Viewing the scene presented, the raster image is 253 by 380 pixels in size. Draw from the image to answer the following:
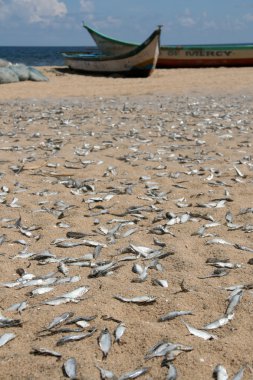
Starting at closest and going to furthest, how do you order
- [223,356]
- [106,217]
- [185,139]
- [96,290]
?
[223,356] < [96,290] < [106,217] < [185,139]

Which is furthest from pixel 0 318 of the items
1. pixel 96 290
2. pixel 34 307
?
pixel 96 290

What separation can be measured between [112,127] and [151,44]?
16344 mm

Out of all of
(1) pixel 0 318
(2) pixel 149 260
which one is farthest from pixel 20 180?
(1) pixel 0 318

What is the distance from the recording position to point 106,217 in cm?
516

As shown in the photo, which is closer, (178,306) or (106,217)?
(178,306)

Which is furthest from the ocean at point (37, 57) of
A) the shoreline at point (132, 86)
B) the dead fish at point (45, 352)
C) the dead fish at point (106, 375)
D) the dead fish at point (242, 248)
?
the dead fish at point (106, 375)

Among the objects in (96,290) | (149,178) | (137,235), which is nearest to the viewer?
(96,290)

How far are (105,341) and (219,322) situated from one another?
2.53 feet

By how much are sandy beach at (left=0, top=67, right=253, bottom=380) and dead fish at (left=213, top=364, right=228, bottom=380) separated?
0.10 ft

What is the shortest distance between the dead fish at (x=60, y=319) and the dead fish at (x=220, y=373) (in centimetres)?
105

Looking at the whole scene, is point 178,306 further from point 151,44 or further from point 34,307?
point 151,44

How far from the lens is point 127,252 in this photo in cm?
424

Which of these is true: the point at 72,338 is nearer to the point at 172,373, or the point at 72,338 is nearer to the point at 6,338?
the point at 6,338

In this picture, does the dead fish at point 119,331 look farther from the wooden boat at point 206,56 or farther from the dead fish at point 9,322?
the wooden boat at point 206,56
